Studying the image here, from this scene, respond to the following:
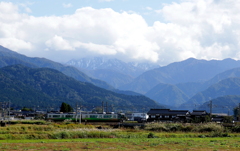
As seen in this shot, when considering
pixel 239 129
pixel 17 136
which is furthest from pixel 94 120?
pixel 17 136

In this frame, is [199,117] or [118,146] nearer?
[118,146]

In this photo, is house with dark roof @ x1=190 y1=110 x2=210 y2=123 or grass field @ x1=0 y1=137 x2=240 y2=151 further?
house with dark roof @ x1=190 y1=110 x2=210 y2=123

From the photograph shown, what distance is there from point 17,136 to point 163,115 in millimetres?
64930

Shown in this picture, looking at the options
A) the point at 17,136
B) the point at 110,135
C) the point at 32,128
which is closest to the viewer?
the point at 17,136

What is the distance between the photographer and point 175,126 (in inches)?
2421

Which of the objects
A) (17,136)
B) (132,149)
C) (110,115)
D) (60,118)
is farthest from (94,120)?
(132,149)

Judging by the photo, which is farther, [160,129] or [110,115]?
[110,115]

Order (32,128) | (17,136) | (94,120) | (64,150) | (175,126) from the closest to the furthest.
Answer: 1. (64,150)
2. (17,136)
3. (32,128)
4. (175,126)
5. (94,120)

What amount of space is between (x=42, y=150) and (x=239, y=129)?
40177 millimetres

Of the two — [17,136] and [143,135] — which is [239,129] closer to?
[143,135]

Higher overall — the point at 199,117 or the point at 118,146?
the point at 199,117

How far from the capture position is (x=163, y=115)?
103062 mm

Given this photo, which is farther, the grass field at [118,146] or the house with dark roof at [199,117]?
the house with dark roof at [199,117]

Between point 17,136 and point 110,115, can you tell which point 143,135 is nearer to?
point 17,136
